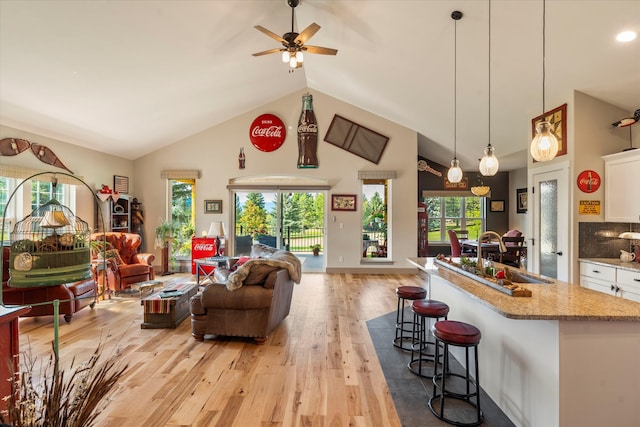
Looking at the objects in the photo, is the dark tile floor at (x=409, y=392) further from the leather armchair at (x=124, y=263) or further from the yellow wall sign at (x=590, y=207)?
the leather armchair at (x=124, y=263)

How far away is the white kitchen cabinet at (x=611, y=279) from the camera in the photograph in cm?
329

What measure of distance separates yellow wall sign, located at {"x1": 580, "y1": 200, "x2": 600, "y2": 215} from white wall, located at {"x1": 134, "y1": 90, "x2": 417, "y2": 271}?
353 centimetres

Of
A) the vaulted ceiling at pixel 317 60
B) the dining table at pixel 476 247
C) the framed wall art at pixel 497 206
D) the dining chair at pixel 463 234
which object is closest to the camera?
the vaulted ceiling at pixel 317 60

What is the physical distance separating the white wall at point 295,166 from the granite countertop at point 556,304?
15.8ft

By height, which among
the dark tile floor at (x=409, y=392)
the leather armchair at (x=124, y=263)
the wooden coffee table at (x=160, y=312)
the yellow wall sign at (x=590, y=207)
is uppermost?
the yellow wall sign at (x=590, y=207)

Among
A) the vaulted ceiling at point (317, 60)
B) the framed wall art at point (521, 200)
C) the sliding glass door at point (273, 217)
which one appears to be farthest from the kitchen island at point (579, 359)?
the framed wall art at point (521, 200)

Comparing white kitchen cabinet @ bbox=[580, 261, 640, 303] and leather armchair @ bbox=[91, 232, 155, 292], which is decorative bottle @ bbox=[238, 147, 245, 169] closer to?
leather armchair @ bbox=[91, 232, 155, 292]

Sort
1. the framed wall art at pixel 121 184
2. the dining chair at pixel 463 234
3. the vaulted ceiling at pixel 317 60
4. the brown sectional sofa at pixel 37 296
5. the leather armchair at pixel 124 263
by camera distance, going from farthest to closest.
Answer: the dining chair at pixel 463 234
the framed wall art at pixel 121 184
the leather armchair at pixel 124 263
the brown sectional sofa at pixel 37 296
the vaulted ceiling at pixel 317 60

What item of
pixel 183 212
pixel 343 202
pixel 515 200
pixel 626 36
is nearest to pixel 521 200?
pixel 515 200

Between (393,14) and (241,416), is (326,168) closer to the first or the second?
(393,14)

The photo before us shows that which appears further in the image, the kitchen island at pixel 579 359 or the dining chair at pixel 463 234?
the dining chair at pixel 463 234

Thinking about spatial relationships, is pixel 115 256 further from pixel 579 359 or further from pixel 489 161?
pixel 579 359

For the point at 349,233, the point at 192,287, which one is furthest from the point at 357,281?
the point at 192,287

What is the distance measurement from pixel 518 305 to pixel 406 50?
3484mm
